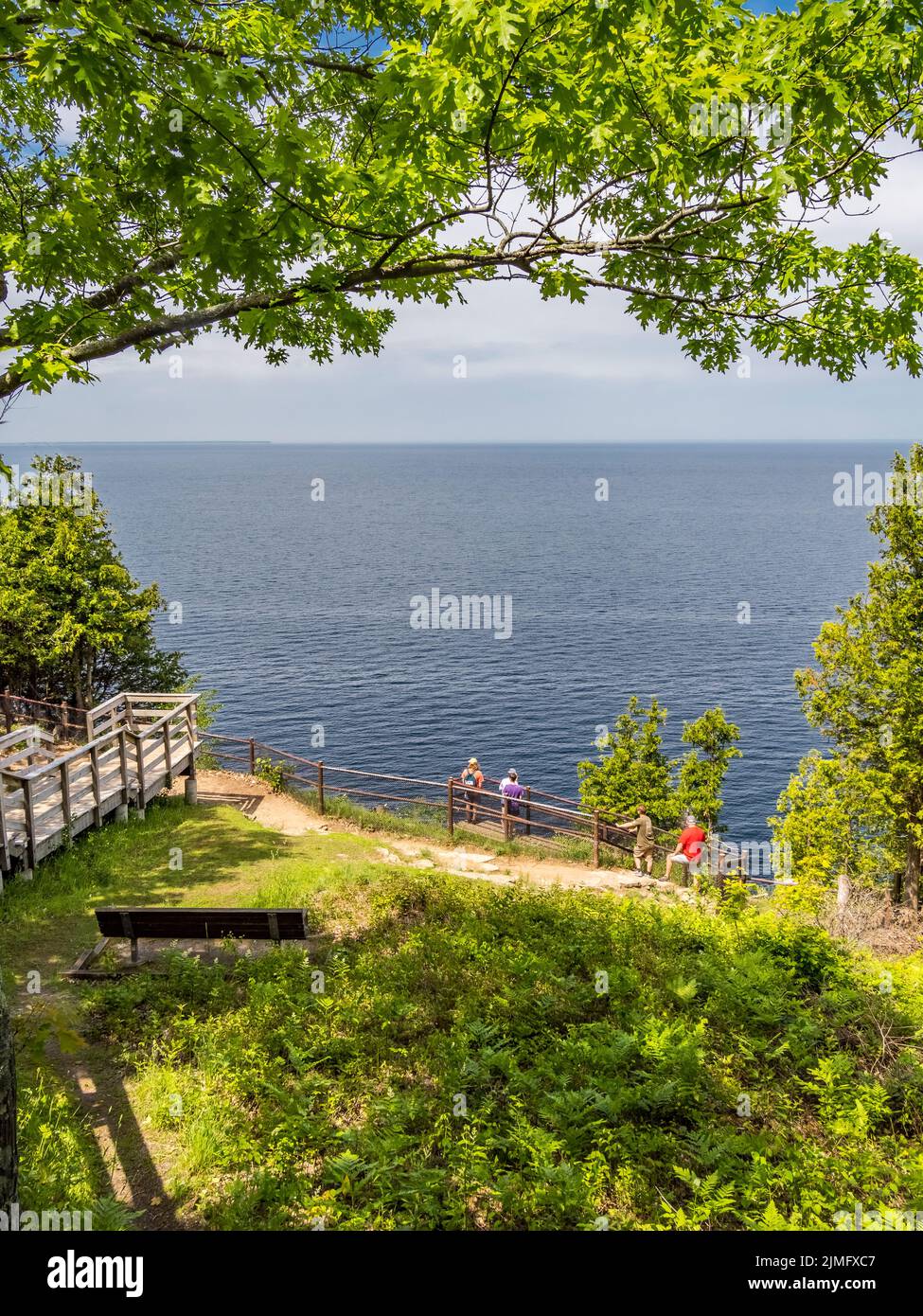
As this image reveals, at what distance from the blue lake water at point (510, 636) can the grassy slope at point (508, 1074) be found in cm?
2954

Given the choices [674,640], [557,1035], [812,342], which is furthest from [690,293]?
[674,640]

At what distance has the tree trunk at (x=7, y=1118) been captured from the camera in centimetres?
373

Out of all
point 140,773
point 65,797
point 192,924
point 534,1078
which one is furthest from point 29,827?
point 534,1078

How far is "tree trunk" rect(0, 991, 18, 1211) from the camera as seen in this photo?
373 cm

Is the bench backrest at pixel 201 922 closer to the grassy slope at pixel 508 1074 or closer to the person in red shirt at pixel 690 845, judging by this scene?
the grassy slope at pixel 508 1074

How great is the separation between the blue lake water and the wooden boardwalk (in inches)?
953

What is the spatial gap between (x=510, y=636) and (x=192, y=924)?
58.6 meters

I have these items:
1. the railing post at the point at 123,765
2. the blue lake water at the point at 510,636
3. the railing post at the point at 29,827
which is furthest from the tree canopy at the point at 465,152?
the blue lake water at the point at 510,636

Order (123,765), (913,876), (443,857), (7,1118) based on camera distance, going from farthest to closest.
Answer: (913,876) → (443,857) → (123,765) → (7,1118)

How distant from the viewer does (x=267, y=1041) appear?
6.46m

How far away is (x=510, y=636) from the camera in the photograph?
66062 millimetres

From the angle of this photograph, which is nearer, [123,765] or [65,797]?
[65,797]

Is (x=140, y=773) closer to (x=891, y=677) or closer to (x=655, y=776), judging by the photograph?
(x=655, y=776)
